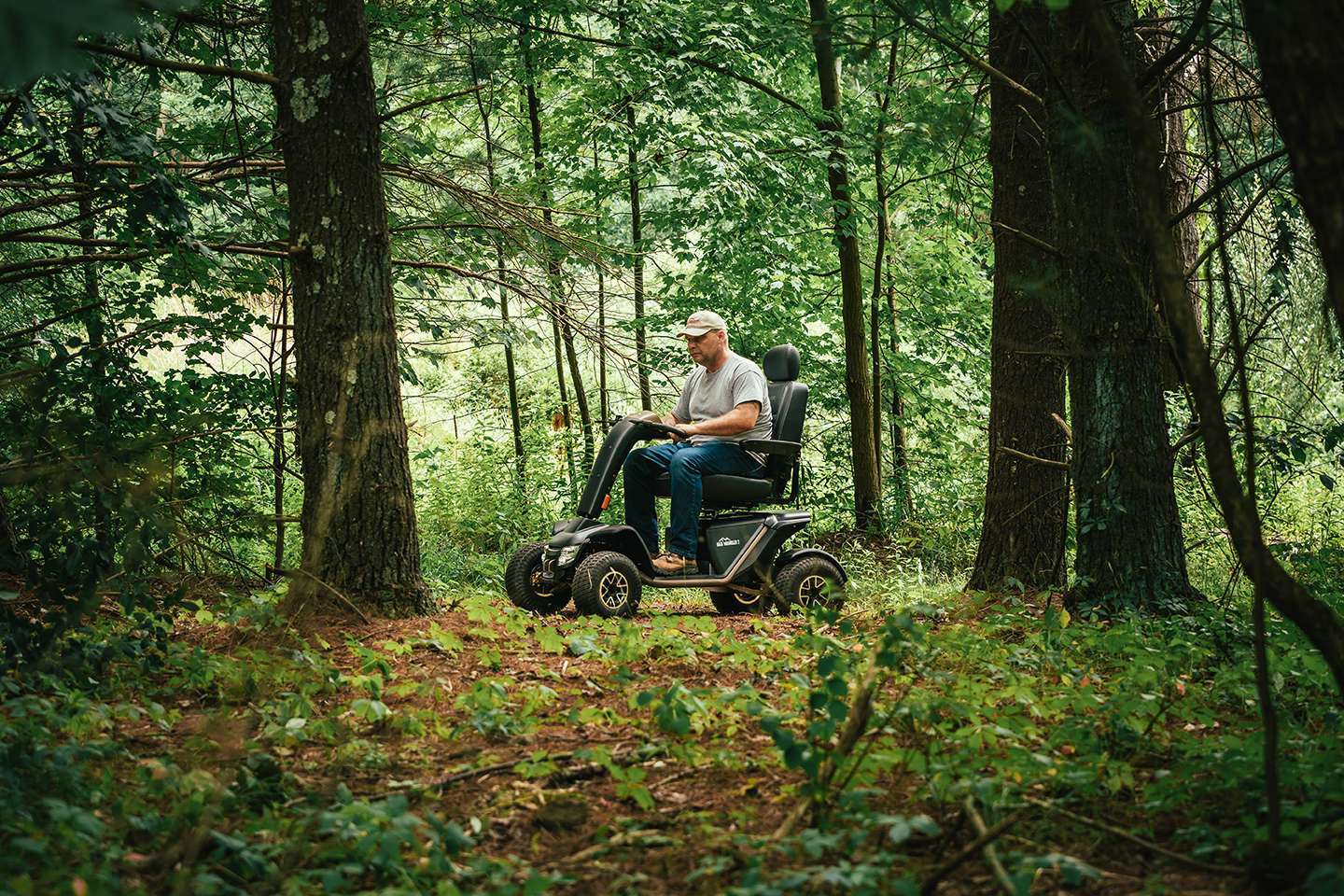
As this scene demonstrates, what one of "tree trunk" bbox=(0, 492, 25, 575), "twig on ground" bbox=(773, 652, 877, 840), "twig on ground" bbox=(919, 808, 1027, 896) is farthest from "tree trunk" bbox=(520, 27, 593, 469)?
"twig on ground" bbox=(919, 808, 1027, 896)

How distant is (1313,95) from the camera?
207 centimetres

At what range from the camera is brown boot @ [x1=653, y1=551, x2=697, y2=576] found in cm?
606

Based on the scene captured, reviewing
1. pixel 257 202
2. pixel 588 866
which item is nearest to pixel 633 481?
pixel 257 202

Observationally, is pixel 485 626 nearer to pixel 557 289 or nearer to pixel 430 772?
pixel 430 772

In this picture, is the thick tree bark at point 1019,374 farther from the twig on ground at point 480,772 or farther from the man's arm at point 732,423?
the twig on ground at point 480,772

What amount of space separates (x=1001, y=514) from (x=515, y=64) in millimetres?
5366

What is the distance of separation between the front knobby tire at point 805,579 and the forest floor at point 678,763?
6.01ft

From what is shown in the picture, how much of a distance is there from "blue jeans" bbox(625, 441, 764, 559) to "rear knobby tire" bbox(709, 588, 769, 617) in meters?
0.50

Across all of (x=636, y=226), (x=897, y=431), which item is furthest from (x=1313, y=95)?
(x=897, y=431)

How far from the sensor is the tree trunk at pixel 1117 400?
15.2 ft

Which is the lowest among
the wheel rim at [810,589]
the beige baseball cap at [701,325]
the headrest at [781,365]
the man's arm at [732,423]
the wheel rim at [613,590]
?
the wheel rim at [810,589]

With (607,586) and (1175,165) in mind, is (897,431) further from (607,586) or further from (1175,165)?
(607,586)

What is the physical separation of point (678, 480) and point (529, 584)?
A: 1004mm

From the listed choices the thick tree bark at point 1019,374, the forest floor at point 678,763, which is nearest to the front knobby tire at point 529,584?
the forest floor at point 678,763
